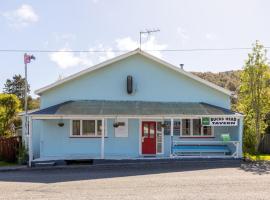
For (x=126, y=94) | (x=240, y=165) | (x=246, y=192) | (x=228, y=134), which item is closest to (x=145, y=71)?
(x=126, y=94)

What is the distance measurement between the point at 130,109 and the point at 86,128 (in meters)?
2.82

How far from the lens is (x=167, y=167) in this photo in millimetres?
19219

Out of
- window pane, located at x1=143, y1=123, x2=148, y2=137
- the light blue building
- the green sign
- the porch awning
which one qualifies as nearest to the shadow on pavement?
the light blue building

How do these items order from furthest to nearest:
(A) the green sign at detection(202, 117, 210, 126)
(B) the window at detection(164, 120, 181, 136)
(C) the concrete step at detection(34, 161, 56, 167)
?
(B) the window at detection(164, 120, 181, 136), (A) the green sign at detection(202, 117, 210, 126), (C) the concrete step at detection(34, 161, 56, 167)

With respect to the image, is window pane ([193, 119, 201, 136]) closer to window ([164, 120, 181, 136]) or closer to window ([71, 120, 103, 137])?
window ([164, 120, 181, 136])

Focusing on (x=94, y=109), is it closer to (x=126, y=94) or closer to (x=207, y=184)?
(x=126, y=94)

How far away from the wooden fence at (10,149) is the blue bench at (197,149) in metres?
8.79

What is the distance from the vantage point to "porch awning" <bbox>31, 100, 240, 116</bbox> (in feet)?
72.3

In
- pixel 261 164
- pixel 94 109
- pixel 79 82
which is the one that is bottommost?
pixel 261 164

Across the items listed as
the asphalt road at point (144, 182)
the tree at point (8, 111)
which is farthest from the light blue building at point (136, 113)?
the tree at point (8, 111)

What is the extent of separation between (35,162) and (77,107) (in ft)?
12.6

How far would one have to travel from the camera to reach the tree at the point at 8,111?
36.9 meters

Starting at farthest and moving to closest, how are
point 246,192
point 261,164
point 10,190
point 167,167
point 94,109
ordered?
point 94,109, point 261,164, point 167,167, point 10,190, point 246,192

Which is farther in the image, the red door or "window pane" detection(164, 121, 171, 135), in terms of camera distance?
"window pane" detection(164, 121, 171, 135)
